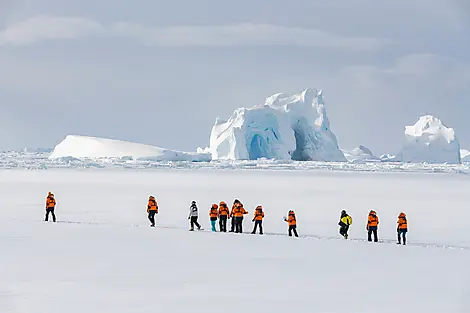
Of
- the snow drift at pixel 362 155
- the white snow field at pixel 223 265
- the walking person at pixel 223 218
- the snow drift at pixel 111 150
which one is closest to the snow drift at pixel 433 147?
the snow drift at pixel 362 155

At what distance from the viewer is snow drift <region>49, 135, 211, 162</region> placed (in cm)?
6044

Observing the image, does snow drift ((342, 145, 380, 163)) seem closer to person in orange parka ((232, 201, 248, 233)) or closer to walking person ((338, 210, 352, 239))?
person in orange parka ((232, 201, 248, 233))

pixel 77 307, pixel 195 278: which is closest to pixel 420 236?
pixel 195 278

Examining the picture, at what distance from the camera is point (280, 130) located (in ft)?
175

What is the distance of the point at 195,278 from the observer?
28.6 ft

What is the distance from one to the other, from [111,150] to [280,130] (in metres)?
20.0

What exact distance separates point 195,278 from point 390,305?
2539mm

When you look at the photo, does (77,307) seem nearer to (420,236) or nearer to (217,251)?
(217,251)

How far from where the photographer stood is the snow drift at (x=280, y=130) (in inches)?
2035

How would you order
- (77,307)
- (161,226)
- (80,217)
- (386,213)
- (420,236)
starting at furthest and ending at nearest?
(386,213) → (80,217) → (161,226) → (420,236) → (77,307)

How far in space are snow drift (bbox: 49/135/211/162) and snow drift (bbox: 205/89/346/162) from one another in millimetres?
5413

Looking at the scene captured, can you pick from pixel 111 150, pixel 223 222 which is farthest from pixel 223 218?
pixel 111 150

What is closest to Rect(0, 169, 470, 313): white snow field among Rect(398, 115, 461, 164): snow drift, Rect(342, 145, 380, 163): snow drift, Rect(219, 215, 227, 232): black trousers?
Rect(219, 215, 227, 232): black trousers

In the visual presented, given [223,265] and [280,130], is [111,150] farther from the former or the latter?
[223,265]
